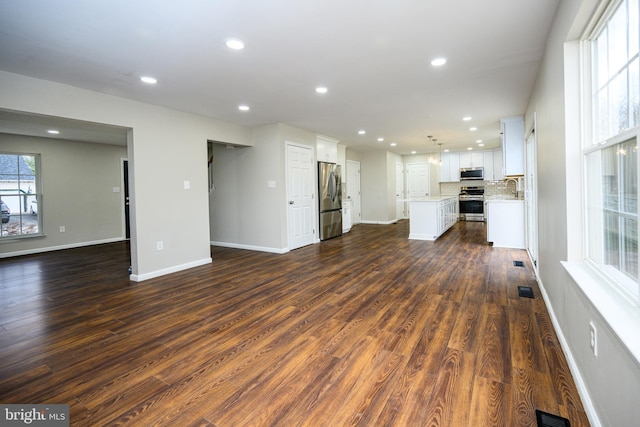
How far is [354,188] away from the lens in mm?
10016

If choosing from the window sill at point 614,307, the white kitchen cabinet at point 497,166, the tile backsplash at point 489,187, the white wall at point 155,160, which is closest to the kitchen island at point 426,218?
the tile backsplash at point 489,187

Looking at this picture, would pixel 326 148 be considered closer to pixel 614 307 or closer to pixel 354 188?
pixel 354 188

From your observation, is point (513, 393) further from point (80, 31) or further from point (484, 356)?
point (80, 31)

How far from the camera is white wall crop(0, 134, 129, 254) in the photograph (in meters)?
6.30

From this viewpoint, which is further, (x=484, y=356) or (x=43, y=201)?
(x=43, y=201)

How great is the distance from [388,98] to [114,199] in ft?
22.5

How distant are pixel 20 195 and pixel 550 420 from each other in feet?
28.3

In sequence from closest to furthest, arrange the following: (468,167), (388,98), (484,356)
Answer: (484,356) < (388,98) < (468,167)

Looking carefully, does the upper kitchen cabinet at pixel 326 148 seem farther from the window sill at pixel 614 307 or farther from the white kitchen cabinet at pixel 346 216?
the window sill at pixel 614 307

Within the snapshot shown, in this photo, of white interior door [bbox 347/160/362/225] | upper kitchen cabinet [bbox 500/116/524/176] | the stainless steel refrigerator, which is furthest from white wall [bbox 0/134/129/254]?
upper kitchen cabinet [bbox 500/116/524/176]

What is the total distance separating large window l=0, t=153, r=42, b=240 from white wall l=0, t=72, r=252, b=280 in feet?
12.8

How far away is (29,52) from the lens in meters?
2.70

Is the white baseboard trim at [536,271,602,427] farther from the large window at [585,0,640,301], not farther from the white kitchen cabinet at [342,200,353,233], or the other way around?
the white kitchen cabinet at [342,200,353,233]

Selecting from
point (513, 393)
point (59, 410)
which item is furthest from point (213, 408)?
point (513, 393)
